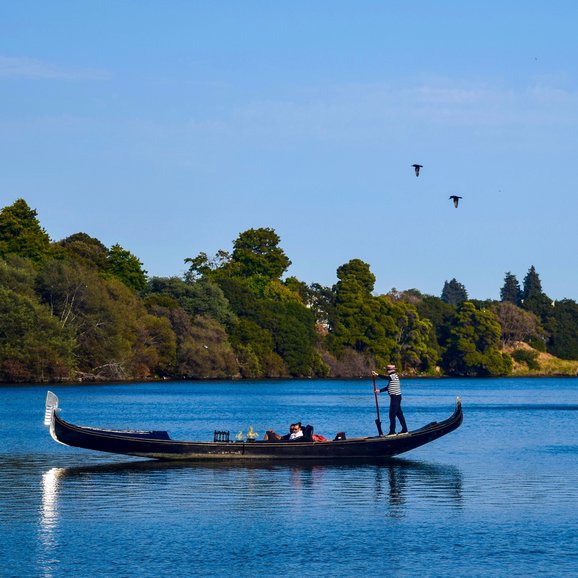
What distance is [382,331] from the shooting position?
159625 millimetres

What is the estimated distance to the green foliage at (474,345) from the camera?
169500mm

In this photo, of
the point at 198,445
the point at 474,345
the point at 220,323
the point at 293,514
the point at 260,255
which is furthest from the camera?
the point at 260,255

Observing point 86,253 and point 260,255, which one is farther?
point 260,255

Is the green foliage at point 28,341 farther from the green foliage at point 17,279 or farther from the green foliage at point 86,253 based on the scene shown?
the green foliage at point 86,253

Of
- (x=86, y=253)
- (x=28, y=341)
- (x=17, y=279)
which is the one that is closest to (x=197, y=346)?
(x=86, y=253)

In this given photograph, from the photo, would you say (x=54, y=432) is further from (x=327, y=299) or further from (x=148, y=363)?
(x=327, y=299)

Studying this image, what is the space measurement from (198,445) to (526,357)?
154m

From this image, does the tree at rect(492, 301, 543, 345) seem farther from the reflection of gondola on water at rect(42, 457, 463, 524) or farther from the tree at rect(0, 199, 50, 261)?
the reflection of gondola on water at rect(42, 457, 463, 524)

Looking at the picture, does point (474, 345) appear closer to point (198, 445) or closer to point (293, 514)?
point (198, 445)

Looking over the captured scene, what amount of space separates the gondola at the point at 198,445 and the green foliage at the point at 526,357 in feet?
494

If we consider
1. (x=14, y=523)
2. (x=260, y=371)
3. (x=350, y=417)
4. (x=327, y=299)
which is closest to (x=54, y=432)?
(x=14, y=523)

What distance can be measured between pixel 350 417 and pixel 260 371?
230ft

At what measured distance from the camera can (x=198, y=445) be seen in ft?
127

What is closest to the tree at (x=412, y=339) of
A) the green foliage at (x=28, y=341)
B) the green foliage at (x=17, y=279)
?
the green foliage at (x=17, y=279)
